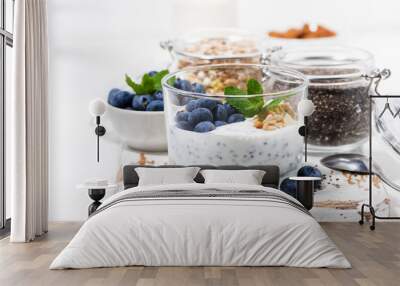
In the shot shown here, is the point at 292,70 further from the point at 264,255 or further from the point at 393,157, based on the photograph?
the point at 264,255

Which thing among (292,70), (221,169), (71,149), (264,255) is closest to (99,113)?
(71,149)

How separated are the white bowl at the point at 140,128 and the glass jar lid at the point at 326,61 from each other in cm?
117

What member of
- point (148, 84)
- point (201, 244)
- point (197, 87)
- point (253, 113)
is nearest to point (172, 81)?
point (197, 87)

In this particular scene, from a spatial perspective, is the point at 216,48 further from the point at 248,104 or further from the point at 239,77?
the point at 248,104

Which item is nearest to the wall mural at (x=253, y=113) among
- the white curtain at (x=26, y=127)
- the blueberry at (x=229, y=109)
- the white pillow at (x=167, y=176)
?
the blueberry at (x=229, y=109)

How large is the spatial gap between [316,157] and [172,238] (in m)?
2.49

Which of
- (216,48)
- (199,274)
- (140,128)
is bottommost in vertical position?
(199,274)

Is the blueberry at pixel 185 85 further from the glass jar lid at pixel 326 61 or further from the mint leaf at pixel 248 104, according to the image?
the glass jar lid at pixel 326 61

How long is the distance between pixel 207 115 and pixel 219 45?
2.94 ft

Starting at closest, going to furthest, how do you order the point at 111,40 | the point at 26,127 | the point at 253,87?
the point at 26,127 < the point at 253,87 < the point at 111,40

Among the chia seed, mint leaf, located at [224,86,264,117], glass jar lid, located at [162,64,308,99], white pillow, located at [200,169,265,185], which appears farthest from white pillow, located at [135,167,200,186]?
the chia seed

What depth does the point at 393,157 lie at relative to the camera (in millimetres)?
5730

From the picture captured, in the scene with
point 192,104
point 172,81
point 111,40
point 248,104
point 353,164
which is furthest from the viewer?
point 111,40

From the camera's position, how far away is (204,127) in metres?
5.19
